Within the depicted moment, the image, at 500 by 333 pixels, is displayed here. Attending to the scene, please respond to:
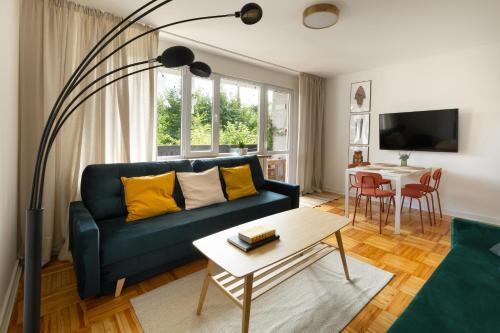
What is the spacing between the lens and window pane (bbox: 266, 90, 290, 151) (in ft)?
15.2

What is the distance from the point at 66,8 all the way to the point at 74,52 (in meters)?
0.38

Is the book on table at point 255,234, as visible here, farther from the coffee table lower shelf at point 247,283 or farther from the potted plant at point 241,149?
the potted plant at point 241,149

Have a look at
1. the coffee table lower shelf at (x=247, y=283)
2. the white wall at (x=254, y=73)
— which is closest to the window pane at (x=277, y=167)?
the white wall at (x=254, y=73)

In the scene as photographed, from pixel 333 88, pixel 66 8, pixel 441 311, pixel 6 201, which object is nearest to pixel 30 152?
pixel 6 201

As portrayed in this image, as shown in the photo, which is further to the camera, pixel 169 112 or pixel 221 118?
pixel 221 118

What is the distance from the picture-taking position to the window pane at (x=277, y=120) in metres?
4.62

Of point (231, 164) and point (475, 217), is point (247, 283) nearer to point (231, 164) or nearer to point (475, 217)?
point (231, 164)

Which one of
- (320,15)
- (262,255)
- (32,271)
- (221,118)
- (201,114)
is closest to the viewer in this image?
(32,271)

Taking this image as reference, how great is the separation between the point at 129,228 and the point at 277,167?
3.30 metres

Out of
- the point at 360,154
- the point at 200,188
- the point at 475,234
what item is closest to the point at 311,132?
the point at 360,154

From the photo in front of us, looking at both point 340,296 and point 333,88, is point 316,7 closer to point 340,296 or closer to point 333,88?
point 340,296

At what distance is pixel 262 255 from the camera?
1441 mm

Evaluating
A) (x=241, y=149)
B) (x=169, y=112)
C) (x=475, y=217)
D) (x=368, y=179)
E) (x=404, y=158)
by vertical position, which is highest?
(x=169, y=112)

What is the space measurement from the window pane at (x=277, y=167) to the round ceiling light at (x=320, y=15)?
2536mm
